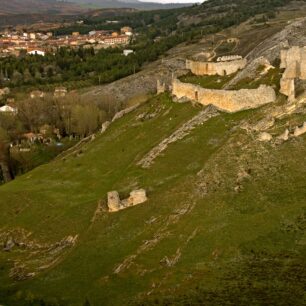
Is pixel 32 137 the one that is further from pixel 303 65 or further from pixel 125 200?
pixel 125 200

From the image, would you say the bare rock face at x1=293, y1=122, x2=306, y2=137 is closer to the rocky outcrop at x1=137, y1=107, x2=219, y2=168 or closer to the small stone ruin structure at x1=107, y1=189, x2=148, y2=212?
the small stone ruin structure at x1=107, y1=189, x2=148, y2=212

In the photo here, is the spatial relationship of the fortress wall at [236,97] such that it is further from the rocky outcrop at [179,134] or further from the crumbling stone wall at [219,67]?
the crumbling stone wall at [219,67]

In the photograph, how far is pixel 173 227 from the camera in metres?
33.5

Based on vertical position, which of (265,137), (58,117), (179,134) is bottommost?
(58,117)

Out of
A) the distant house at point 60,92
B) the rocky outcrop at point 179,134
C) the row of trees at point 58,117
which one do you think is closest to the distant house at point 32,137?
the row of trees at point 58,117

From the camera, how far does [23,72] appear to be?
164m

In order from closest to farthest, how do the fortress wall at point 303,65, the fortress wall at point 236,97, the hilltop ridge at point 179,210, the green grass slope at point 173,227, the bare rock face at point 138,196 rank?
1. the green grass slope at point 173,227
2. the hilltop ridge at point 179,210
3. the bare rock face at point 138,196
4. the fortress wall at point 236,97
5. the fortress wall at point 303,65

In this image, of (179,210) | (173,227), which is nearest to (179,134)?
(179,210)

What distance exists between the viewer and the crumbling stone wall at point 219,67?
62750 millimetres

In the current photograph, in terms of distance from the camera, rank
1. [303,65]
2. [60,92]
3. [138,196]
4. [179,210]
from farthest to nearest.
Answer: [60,92] → [303,65] → [138,196] → [179,210]

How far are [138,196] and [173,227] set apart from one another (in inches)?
228

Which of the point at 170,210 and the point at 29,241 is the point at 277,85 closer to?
the point at 170,210

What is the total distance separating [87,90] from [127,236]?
101 meters

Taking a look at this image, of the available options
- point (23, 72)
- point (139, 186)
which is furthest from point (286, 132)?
point (23, 72)
